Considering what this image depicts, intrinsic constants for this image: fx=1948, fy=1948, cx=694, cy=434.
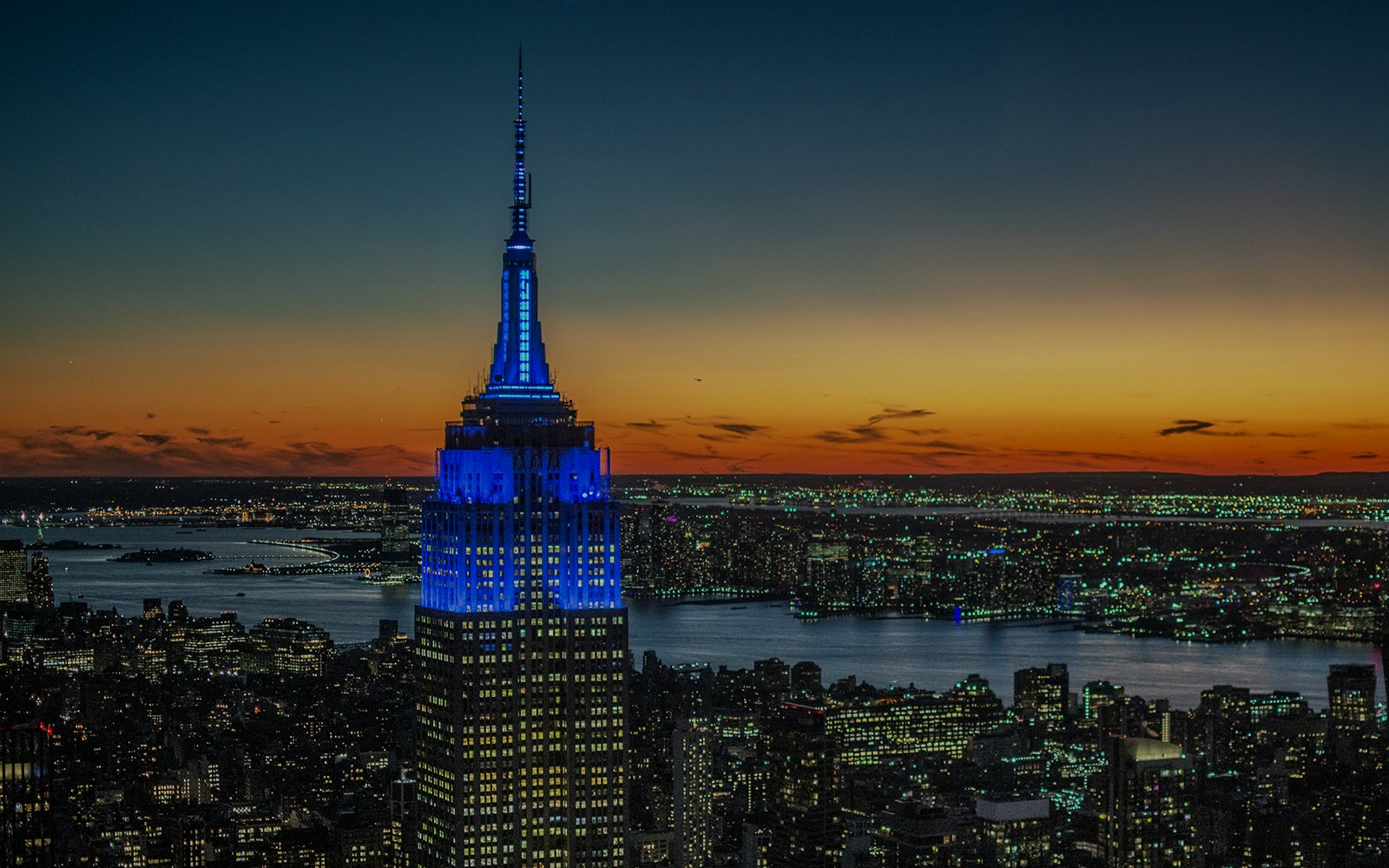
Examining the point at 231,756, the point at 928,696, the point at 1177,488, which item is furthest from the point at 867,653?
the point at 1177,488

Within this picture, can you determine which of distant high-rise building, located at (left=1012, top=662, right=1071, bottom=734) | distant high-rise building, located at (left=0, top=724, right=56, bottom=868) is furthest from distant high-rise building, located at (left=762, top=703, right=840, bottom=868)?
distant high-rise building, located at (left=0, top=724, right=56, bottom=868)

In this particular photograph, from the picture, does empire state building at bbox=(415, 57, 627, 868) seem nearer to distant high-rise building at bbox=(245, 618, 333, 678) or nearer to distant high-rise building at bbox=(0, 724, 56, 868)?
distant high-rise building at bbox=(0, 724, 56, 868)

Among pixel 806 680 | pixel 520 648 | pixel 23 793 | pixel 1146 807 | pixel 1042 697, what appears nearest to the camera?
pixel 23 793

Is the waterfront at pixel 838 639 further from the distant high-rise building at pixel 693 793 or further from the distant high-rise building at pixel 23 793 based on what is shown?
the distant high-rise building at pixel 23 793

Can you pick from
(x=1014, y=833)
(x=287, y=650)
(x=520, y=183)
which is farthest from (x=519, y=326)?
(x=287, y=650)

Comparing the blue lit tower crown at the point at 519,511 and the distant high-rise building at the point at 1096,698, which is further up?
the blue lit tower crown at the point at 519,511

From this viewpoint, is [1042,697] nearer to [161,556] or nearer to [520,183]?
[520,183]

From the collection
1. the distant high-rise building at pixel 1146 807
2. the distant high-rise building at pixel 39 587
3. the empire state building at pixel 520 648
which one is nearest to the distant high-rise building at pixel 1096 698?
the distant high-rise building at pixel 1146 807
